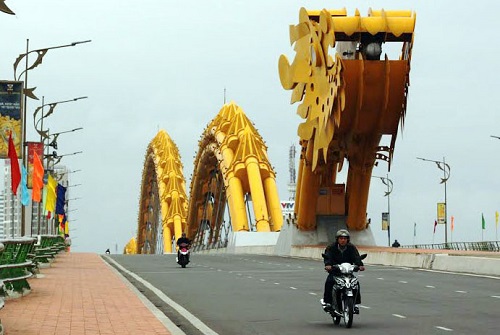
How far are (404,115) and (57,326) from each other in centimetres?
3983

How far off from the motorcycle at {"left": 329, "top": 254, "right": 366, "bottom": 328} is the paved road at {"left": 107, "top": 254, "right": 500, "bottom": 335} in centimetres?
22

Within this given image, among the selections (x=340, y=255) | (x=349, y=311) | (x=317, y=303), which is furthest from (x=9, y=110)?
(x=349, y=311)

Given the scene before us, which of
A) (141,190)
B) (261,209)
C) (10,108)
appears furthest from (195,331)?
(141,190)

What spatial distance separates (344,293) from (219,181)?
9996cm

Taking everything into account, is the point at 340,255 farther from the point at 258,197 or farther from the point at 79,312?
the point at 258,197

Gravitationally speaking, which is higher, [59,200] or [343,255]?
[59,200]

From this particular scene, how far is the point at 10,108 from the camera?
96.8 feet

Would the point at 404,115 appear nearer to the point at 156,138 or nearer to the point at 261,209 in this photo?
the point at 261,209

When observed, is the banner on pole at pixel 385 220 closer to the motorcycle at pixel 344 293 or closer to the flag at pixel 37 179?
the flag at pixel 37 179

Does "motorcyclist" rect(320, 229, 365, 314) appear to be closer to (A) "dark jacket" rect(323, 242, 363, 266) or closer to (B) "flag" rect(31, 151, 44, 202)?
(A) "dark jacket" rect(323, 242, 363, 266)

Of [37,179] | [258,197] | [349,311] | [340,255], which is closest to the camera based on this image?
[349,311]

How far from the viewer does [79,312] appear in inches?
703

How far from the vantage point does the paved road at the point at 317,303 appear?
53.2 ft

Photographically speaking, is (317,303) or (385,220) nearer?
(317,303)
